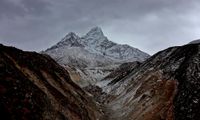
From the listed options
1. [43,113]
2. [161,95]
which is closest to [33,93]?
[43,113]

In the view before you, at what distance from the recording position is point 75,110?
39.7m

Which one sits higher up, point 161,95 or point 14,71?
point 14,71

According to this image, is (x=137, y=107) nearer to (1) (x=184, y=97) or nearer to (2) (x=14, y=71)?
(1) (x=184, y=97)

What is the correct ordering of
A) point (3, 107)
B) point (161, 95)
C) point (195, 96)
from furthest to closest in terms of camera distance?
point (161, 95) → point (195, 96) → point (3, 107)

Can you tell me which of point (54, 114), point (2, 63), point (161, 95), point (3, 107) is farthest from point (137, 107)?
point (3, 107)

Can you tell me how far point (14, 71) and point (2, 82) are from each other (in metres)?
3.75

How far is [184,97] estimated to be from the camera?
128 feet

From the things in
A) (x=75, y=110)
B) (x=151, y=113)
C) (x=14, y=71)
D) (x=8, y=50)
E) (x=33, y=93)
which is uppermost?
(x=8, y=50)

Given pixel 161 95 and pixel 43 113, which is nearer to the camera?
pixel 43 113

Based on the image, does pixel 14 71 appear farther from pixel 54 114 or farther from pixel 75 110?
pixel 75 110

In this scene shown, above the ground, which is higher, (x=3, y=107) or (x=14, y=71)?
(x=14, y=71)

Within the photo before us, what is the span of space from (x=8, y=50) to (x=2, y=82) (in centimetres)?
1168

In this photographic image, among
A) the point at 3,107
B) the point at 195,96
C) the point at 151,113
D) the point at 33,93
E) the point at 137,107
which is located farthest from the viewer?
the point at 137,107

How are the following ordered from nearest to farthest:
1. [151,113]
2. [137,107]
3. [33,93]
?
[33,93]
[151,113]
[137,107]
